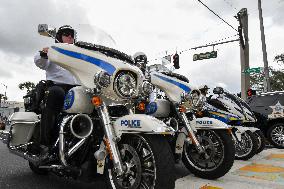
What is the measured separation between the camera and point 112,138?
2645mm

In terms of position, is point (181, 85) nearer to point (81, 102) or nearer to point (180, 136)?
point (180, 136)

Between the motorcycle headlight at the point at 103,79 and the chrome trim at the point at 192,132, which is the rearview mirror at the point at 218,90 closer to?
the chrome trim at the point at 192,132

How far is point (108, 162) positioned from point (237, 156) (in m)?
3.98

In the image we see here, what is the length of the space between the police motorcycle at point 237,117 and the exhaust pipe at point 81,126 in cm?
357

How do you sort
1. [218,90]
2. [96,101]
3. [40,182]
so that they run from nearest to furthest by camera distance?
1. [96,101]
2. [40,182]
3. [218,90]

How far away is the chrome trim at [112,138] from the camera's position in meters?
2.56

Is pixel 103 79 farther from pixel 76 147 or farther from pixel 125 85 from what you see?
pixel 76 147

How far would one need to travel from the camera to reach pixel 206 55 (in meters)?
19.6

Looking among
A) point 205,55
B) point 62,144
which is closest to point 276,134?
point 62,144

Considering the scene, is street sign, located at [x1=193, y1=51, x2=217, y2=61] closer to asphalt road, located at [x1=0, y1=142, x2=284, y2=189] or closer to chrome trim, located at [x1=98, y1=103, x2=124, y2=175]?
asphalt road, located at [x1=0, y1=142, x2=284, y2=189]

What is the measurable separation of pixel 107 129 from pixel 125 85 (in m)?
0.47

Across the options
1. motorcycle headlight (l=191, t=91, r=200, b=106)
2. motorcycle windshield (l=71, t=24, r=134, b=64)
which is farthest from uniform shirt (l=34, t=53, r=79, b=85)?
motorcycle headlight (l=191, t=91, r=200, b=106)

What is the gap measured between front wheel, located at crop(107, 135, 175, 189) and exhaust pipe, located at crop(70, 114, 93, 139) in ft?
1.17

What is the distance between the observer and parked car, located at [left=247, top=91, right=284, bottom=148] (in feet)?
28.3
